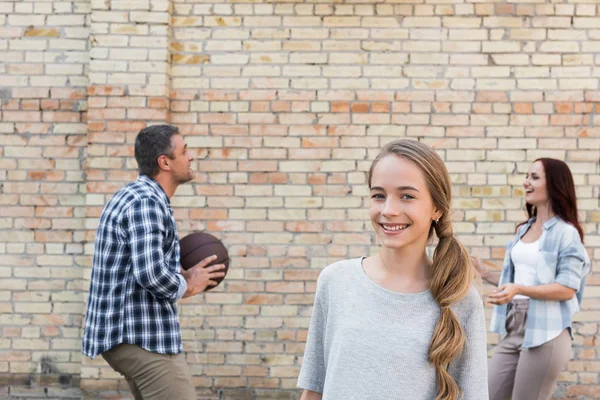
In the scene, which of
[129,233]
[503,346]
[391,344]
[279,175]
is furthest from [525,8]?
[391,344]

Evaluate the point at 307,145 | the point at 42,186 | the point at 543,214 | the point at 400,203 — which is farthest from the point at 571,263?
the point at 42,186

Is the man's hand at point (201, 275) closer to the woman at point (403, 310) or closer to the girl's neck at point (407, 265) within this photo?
the woman at point (403, 310)

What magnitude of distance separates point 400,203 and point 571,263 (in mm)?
2332

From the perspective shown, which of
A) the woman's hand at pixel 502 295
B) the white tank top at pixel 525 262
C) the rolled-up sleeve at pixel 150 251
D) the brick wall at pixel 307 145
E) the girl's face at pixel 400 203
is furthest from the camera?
the brick wall at pixel 307 145

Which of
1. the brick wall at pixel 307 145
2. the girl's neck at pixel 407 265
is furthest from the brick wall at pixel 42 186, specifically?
the girl's neck at pixel 407 265

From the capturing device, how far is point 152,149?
415cm

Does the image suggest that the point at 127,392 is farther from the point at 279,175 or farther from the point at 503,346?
the point at 503,346

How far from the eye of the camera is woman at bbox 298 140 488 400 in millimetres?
2215

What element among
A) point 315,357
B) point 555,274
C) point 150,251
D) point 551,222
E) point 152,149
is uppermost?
point 152,149

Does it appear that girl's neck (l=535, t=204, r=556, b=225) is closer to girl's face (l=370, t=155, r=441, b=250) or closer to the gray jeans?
the gray jeans

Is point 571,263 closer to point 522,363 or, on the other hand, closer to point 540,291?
point 540,291

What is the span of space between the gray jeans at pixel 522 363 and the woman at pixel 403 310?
6.98 ft

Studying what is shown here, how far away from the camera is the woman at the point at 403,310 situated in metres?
2.21

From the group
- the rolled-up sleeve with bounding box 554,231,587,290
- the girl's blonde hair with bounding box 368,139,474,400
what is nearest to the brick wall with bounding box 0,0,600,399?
the rolled-up sleeve with bounding box 554,231,587,290
